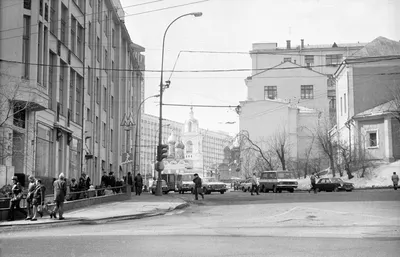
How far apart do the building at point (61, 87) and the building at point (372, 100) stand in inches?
922

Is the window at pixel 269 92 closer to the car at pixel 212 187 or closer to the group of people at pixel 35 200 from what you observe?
the car at pixel 212 187

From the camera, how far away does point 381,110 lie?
5462 centimetres

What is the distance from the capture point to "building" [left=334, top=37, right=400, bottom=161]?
177 ft

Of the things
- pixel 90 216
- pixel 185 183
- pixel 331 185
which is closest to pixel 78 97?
pixel 90 216

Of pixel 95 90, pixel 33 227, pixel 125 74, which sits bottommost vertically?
pixel 33 227

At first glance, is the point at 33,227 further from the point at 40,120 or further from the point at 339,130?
the point at 339,130

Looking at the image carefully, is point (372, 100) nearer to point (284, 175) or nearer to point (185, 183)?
point (284, 175)

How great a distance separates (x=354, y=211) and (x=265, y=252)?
36.7ft

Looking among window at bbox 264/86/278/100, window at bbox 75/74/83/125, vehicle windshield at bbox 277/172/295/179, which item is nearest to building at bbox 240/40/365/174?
window at bbox 264/86/278/100

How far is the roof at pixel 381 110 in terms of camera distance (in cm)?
5304

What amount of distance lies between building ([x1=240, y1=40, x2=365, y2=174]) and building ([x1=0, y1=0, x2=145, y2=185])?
27376 millimetres

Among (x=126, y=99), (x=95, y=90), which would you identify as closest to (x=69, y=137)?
(x=95, y=90)

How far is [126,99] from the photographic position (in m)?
62.8

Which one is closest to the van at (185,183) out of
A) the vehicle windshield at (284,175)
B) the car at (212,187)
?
the car at (212,187)
